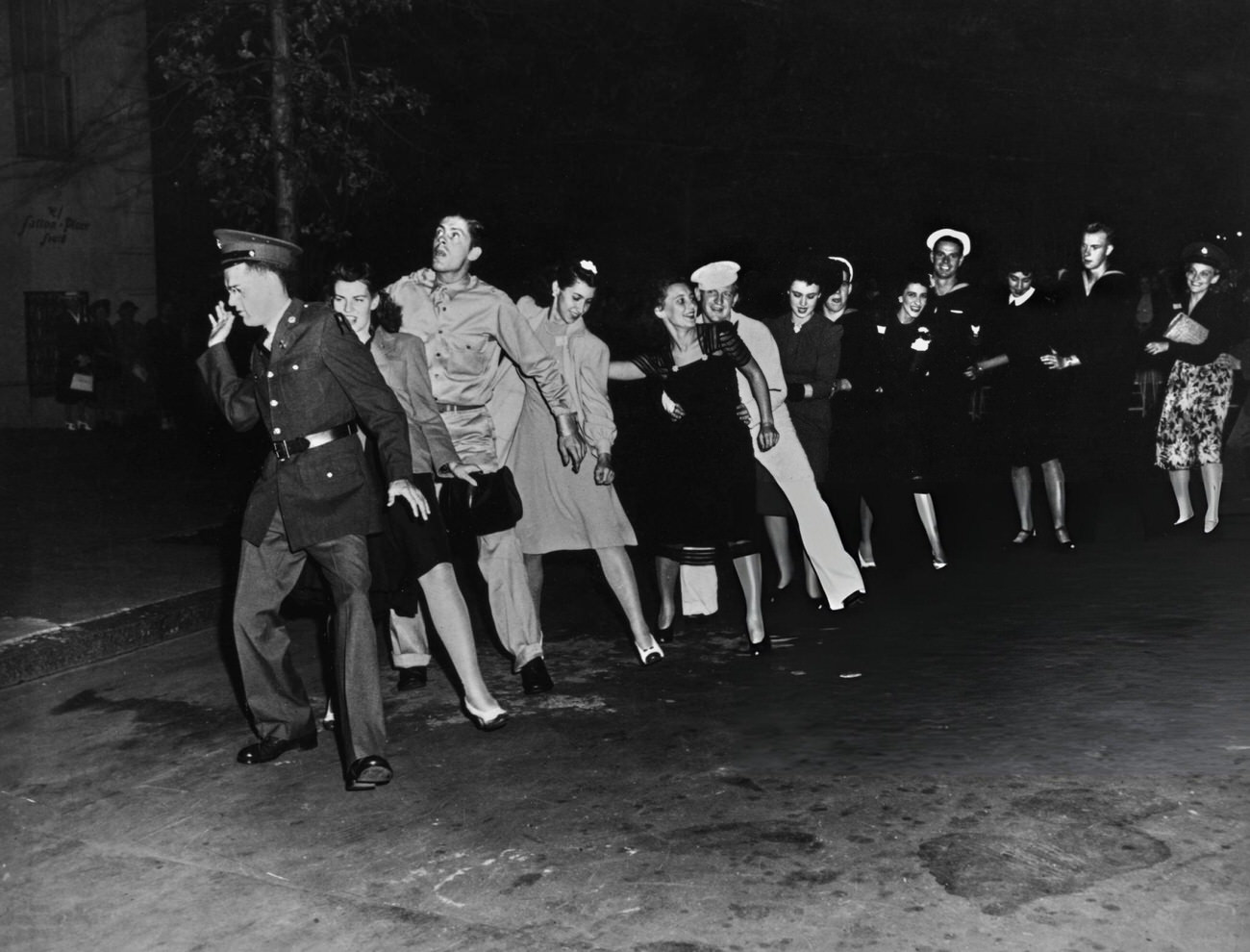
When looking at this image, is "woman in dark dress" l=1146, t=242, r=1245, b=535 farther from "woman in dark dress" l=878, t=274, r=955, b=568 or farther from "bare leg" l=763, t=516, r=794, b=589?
"bare leg" l=763, t=516, r=794, b=589

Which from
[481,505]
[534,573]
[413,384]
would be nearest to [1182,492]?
[534,573]

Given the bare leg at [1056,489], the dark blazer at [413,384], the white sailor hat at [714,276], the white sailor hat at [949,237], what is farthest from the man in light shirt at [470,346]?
the bare leg at [1056,489]

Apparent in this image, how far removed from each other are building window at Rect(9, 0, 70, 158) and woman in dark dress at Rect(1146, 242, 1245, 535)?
15153 millimetres

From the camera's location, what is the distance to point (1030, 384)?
986 centimetres

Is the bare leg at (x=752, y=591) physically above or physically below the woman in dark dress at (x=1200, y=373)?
below

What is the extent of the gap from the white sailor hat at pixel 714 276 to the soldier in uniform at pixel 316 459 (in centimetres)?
→ 229

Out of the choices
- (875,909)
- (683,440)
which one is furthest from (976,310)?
(875,909)

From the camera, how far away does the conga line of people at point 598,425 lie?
520cm

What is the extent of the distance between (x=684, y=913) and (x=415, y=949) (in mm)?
684

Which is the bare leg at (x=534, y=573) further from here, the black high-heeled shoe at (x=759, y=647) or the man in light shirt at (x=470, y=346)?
the black high-heeled shoe at (x=759, y=647)

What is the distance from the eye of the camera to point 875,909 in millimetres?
3980

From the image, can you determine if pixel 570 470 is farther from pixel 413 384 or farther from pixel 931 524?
pixel 931 524

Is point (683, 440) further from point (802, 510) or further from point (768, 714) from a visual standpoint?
point (768, 714)

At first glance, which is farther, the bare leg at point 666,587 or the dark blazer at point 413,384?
the bare leg at point 666,587
